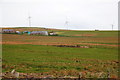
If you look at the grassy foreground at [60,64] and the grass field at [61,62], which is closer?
the grass field at [61,62]

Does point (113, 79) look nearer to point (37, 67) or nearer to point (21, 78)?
point (21, 78)

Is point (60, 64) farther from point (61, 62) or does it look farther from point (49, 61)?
point (49, 61)

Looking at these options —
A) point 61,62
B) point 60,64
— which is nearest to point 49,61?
point 61,62

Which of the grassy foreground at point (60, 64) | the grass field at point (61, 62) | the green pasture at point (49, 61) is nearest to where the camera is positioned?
the grass field at point (61, 62)

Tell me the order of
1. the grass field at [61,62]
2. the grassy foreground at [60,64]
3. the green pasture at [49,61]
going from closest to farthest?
the grass field at [61,62]
the grassy foreground at [60,64]
the green pasture at [49,61]

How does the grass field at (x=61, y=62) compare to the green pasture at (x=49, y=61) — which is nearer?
the grass field at (x=61, y=62)

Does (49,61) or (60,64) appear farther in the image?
(49,61)

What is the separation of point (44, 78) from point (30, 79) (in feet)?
3.63

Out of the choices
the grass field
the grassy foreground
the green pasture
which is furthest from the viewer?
the green pasture

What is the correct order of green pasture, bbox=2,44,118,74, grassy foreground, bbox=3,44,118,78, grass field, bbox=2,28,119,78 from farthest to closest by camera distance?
green pasture, bbox=2,44,118,74 < grassy foreground, bbox=3,44,118,78 < grass field, bbox=2,28,119,78

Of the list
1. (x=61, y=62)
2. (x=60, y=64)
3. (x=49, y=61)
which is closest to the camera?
(x=60, y=64)

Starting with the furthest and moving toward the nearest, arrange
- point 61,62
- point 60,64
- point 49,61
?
point 49,61
point 61,62
point 60,64

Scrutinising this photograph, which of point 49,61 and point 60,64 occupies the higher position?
point 49,61

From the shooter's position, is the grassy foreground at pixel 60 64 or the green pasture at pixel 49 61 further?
the green pasture at pixel 49 61
